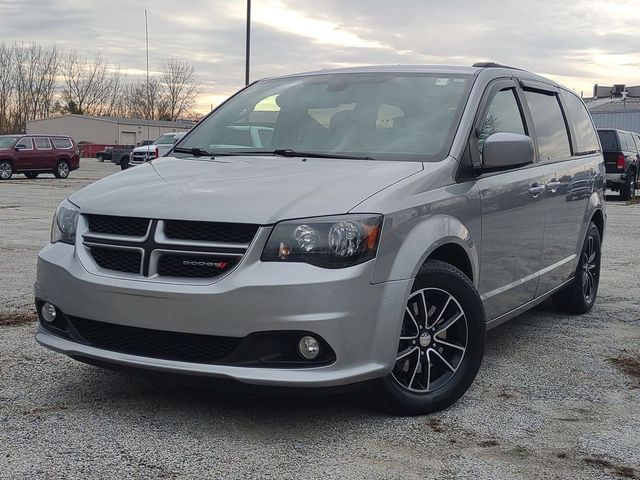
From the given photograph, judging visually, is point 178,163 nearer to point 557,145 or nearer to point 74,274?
point 74,274

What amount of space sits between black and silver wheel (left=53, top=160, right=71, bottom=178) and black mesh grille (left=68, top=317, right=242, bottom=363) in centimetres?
2854

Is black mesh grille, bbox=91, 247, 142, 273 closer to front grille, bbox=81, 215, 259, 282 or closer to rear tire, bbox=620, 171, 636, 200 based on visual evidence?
front grille, bbox=81, 215, 259, 282

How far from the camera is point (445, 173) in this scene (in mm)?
4078

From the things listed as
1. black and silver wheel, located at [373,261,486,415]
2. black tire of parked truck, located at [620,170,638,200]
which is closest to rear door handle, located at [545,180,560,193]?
black and silver wheel, located at [373,261,486,415]

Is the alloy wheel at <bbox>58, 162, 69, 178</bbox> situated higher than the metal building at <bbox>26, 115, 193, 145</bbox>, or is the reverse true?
the metal building at <bbox>26, 115, 193, 145</bbox>

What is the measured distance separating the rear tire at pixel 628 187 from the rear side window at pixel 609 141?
0.86 metres

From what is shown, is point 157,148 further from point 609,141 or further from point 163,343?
point 163,343

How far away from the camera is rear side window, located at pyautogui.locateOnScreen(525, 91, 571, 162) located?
210 inches

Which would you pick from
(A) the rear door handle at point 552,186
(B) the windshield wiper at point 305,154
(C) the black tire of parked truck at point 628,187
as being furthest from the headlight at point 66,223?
(C) the black tire of parked truck at point 628,187

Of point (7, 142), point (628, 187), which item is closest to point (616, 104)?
point (628, 187)

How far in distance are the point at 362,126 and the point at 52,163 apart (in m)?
28.0

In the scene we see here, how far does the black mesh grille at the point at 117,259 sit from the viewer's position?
140 inches

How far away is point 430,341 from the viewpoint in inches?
154

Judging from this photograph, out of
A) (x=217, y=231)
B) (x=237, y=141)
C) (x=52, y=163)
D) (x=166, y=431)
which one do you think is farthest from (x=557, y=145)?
(x=52, y=163)
